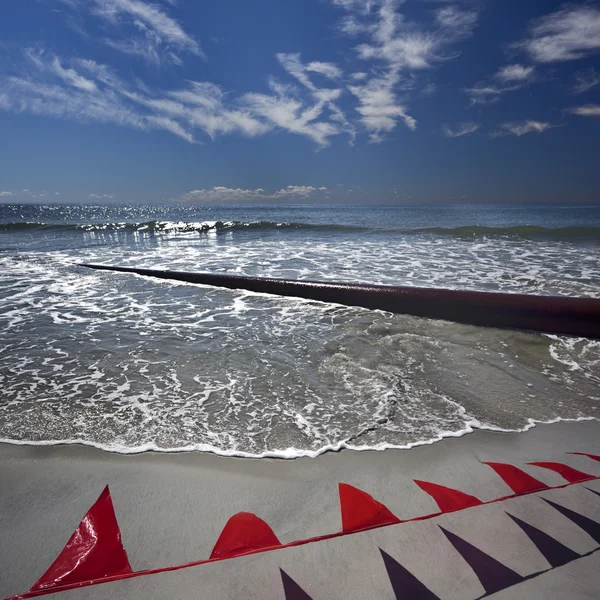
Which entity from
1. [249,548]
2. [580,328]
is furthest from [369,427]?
[580,328]

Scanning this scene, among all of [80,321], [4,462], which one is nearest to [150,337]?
[80,321]

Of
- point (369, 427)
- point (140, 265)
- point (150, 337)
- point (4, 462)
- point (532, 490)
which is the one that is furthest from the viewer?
point (140, 265)

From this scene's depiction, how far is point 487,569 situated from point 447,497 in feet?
1.60

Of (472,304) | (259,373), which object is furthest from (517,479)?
(472,304)

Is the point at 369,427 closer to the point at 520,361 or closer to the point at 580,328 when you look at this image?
the point at 520,361

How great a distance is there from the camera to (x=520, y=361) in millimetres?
4227

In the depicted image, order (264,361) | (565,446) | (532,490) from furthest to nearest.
Result: (264,361)
(565,446)
(532,490)

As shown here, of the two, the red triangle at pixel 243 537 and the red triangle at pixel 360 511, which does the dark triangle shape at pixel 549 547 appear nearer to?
the red triangle at pixel 360 511

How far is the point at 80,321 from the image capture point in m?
5.59

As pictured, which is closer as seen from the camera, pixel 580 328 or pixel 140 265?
pixel 580 328

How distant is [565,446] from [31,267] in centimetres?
1250

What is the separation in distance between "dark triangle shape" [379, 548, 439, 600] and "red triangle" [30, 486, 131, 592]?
3.90ft

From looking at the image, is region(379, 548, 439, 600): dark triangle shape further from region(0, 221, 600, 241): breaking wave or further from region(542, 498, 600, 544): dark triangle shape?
region(0, 221, 600, 241): breaking wave

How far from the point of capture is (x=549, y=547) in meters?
1.81
